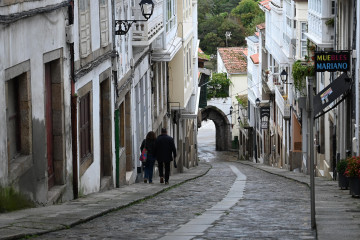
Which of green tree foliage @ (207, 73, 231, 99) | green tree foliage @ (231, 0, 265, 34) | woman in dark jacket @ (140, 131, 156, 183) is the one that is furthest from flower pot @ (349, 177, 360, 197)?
green tree foliage @ (231, 0, 265, 34)

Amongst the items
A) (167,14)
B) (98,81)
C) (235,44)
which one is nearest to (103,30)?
(98,81)

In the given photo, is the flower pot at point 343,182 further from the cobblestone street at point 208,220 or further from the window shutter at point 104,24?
the window shutter at point 104,24

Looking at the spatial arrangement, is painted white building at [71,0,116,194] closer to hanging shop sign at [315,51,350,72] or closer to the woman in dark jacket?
the woman in dark jacket

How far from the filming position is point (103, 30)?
1772 cm

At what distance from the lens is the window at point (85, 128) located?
15430mm

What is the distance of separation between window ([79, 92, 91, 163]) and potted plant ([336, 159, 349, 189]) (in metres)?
5.27

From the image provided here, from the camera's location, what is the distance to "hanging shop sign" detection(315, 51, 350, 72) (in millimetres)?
20922

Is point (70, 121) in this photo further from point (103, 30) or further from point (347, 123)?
point (347, 123)

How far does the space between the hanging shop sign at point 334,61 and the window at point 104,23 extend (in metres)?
5.83

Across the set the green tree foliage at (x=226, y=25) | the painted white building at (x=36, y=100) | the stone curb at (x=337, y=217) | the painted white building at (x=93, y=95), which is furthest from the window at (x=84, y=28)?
the green tree foliage at (x=226, y=25)

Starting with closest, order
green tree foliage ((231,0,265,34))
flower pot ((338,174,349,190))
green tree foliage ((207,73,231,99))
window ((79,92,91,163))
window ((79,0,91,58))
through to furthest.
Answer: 1. window ((79,0,91,58))
2. window ((79,92,91,163))
3. flower pot ((338,174,349,190))
4. green tree foliage ((207,73,231,99))
5. green tree foliage ((231,0,265,34))

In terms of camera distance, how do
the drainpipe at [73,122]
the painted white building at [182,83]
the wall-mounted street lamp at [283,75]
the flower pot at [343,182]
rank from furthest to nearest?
1. the wall-mounted street lamp at [283,75]
2. the painted white building at [182,83]
3. the flower pot at [343,182]
4. the drainpipe at [73,122]

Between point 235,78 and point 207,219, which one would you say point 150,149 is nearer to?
point 207,219

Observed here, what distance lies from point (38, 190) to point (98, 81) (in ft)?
18.6
